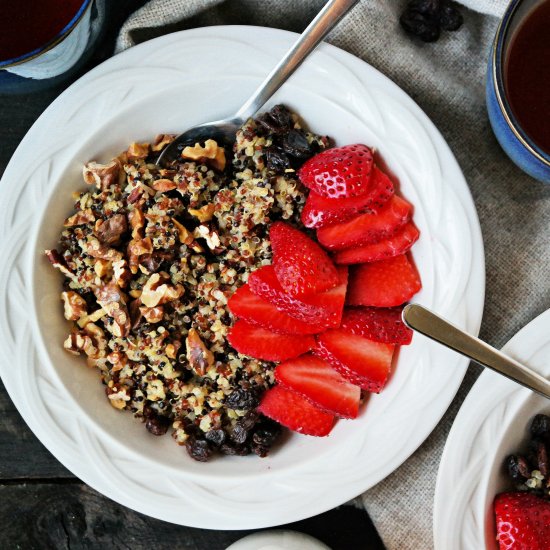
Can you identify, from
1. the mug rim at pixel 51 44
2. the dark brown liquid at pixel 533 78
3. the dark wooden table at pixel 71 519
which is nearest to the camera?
the mug rim at pixel 51 44

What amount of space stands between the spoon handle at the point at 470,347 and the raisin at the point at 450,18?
597mm

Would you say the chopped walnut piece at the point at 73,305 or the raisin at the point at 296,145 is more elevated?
the raisin at the point at 296,145

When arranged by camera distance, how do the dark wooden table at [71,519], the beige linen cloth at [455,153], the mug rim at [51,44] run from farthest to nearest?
the dark wooden table at [71,519] → the beige linen cloth at [455,153] → the mug rim at [51,44]

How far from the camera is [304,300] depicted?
1.18 m

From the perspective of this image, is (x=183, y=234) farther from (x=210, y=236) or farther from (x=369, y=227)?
(x=369, y=227)

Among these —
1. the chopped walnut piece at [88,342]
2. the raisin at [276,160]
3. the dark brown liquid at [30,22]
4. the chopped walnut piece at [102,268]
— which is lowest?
the chopped walnut piece at [88,342]

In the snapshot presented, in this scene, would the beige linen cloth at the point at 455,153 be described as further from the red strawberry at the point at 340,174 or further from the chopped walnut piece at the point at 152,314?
the chopped walnut piece at the point at 152,314

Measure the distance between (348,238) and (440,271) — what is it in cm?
17

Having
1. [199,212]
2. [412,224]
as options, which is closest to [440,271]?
[412,224]

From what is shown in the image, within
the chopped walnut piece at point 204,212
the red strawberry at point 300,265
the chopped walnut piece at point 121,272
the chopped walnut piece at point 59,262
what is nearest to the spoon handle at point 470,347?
the red strawberry at point 300,265

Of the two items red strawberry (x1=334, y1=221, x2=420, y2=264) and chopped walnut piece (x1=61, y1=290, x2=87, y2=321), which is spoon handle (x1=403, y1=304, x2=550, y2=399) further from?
chopped walnut piece (x1=61, y1=290, x2=87, y2=321)

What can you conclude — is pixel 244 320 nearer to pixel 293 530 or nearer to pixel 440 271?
pixel 440 271

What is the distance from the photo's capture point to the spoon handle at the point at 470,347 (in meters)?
1.13

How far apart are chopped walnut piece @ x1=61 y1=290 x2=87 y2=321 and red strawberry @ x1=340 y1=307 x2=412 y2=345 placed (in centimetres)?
47
